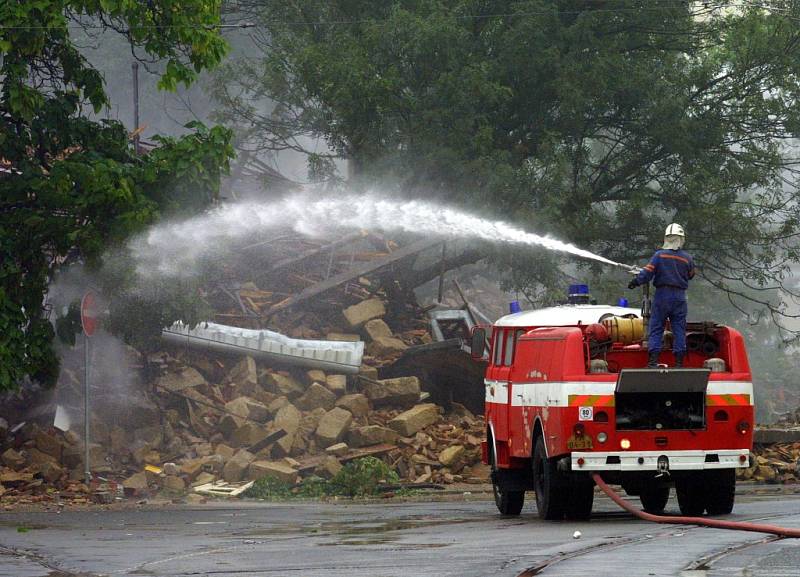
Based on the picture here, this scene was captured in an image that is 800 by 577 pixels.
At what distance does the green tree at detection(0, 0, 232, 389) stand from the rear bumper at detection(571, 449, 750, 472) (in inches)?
321

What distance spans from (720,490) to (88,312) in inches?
402

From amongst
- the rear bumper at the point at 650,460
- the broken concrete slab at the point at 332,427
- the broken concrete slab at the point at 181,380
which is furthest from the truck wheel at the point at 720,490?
the broken concrete slab at the point at 181,380

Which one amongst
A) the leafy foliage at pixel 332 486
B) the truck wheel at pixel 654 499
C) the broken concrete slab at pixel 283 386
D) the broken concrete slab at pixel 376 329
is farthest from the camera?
the broken concrete slab at pixel 376 329

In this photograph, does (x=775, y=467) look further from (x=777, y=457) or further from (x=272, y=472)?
(x=272, y=472)

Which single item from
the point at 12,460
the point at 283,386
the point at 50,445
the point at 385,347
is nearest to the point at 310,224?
the point at 385,347

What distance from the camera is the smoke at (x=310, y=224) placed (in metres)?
23.9

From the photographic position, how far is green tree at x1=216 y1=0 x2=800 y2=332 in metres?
29.3

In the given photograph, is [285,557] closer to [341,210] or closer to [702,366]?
[702,366]

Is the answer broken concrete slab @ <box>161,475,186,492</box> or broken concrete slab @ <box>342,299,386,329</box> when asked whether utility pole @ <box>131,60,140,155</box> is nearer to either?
broken concrete slab @ <box>342,299,386,329</box>

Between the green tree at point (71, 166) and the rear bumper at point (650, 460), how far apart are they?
8.16 metres

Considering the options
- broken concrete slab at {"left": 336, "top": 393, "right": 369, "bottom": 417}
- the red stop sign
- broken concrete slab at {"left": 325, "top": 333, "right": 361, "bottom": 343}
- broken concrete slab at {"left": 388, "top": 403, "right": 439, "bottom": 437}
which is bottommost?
broken concrete slab at {"left": 388, "top": 403, "right": 439, "bottom": 437}

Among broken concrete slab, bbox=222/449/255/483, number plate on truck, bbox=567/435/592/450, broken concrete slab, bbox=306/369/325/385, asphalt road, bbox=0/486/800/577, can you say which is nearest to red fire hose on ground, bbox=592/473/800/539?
asphalt road, bbox=0/486/800/577

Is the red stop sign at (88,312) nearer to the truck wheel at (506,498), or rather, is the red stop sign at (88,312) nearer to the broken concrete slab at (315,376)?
the broken concrete slab at (315,376)

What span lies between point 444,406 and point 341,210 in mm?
5283
